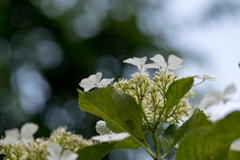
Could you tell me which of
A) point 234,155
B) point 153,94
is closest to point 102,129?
point 153,94

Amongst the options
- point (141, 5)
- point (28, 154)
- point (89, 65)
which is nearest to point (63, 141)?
point (28, 154)

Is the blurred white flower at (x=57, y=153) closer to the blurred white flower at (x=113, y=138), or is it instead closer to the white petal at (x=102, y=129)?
the blurred white flower at (x=113, y=138)

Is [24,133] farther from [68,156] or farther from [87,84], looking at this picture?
[87,84]

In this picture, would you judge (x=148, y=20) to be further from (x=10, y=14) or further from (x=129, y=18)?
(x=10, y=14)

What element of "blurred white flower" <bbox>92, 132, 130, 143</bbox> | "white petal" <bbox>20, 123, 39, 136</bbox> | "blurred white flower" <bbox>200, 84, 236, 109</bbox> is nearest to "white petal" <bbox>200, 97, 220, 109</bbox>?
"blurred white flower" <bbox>200, 84, 236, 109</bbox>

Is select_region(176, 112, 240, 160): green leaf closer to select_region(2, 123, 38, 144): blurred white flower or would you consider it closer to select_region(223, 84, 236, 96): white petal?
select_region(223, 84, 236, 96): white petal
